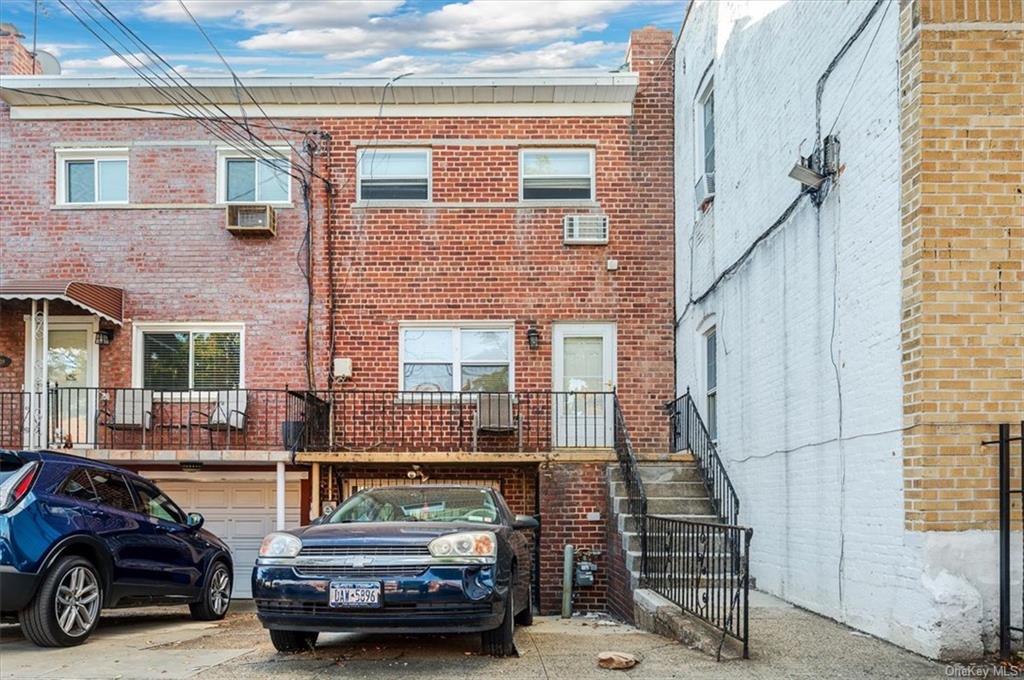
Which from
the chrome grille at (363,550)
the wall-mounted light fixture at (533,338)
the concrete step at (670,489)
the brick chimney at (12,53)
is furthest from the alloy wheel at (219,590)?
the brick chimney at (12,53)

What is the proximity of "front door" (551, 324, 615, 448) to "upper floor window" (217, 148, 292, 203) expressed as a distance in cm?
464

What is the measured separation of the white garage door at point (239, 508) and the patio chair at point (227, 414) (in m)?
0.82

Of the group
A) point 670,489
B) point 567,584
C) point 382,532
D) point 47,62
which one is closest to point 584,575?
point 567,584

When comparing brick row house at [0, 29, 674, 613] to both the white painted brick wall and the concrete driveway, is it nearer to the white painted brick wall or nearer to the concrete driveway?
the white painted brick wall

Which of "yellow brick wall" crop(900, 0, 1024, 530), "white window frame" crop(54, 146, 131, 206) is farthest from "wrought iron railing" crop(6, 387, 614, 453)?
"yellow brick wall" crop(900, 0, 1024, 530)

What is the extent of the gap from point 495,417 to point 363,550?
7740 millimetres

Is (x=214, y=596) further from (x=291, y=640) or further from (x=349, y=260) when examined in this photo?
(x=349, y=260)

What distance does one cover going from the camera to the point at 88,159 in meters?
15.9

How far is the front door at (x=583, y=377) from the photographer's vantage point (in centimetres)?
1531

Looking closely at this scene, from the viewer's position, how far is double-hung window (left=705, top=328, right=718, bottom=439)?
1358cm

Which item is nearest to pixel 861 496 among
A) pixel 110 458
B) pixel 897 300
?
pixel 897 300

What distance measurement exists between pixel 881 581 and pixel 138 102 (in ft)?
41.5

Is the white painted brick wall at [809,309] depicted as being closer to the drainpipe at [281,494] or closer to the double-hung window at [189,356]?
the drainpipe at [281,494]

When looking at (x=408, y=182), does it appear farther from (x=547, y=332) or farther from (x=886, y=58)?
(x=886, y=58)
